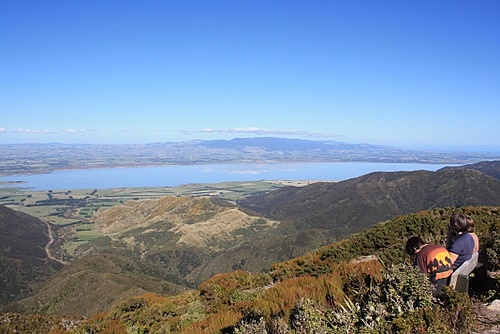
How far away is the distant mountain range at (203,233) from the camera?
73125 millimetres

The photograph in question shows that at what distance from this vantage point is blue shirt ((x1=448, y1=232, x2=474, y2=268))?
5.31 meters

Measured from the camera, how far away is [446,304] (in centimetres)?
383

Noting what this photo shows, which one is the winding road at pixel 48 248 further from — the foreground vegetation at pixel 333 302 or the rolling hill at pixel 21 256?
the foreground vegetation at pixel 333 302

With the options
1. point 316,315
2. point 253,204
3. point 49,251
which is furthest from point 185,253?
point 316,315

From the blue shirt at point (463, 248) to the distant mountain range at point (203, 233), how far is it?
52939 mm

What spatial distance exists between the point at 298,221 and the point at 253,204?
206ft

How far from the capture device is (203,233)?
433ft

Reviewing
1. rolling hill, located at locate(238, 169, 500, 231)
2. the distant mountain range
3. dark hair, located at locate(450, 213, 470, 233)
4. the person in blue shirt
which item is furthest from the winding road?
the person in blue shirt

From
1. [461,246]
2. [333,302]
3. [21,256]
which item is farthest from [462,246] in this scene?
[21,256]

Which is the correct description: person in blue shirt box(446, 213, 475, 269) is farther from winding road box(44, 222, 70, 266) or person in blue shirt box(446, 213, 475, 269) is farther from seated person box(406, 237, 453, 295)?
winding road box(44, 222, 70, 266)

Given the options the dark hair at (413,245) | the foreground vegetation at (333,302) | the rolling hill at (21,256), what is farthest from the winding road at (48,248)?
the dark hair at (413,245)

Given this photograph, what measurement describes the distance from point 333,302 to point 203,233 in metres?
130

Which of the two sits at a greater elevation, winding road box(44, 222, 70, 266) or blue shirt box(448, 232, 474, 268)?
blue shirt box(448, 232, 474, 268)

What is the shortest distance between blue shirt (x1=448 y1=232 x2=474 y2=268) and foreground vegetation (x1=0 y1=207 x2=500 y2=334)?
0.53 m
